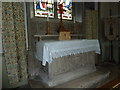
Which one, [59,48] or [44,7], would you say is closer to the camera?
[59,48]

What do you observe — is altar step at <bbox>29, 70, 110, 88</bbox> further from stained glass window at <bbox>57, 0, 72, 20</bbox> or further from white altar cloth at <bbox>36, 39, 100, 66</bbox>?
stained glass window at <bbox>57, 0, 72, 20</bbox>

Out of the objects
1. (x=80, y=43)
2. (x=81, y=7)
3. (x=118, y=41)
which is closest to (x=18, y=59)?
(x=80, y=43)

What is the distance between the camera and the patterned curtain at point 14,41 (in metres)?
2.33

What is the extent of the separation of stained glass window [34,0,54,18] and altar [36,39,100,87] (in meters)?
0.94

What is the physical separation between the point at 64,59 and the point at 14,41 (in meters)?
1.15

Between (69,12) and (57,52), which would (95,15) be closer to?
(69,12)

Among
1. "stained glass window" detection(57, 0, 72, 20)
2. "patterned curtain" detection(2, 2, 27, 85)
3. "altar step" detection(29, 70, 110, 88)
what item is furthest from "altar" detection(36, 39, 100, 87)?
"stained glass window" detection(57, 0, 72, 20)

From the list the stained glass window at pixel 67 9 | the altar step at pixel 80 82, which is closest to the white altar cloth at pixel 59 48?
the altar step at pixel 80 82

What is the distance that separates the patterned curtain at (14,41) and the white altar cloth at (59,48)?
40cm

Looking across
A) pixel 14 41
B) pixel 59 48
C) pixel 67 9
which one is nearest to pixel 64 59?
pixel 59 48

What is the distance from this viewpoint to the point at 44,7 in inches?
126

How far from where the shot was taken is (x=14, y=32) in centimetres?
242

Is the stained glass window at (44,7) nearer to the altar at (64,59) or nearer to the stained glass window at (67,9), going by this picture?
the stained glass window at (67,9)

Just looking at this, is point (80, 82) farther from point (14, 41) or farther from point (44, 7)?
point (44, 7)
